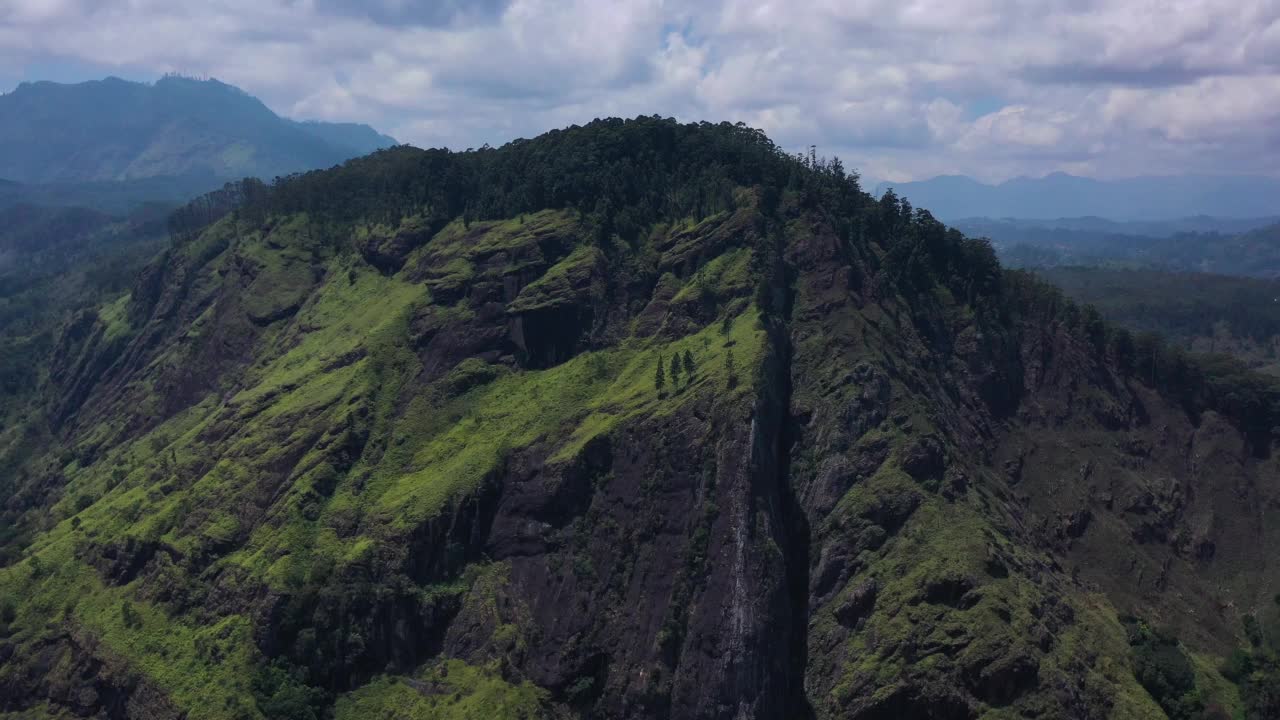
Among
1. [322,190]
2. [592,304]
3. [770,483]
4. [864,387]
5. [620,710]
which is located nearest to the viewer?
[620,710]

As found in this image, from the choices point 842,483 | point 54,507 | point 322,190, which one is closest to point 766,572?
point 842,483

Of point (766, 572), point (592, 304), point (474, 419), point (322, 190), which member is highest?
point (322, 190)

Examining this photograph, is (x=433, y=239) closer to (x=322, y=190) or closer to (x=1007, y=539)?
(x=322, y=190)

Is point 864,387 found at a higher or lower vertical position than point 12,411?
higher

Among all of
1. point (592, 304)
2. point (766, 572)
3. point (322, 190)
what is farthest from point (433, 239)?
point (766, 572)

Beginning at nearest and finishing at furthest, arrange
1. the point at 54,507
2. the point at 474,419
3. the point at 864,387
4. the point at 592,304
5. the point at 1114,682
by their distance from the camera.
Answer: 1. the point at 1114,682
2. the point at 864,387
3. the point at 474,419
4. the point at 592,304
5. the point at 54,507

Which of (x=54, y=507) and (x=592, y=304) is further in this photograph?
(x=54, y=507)
